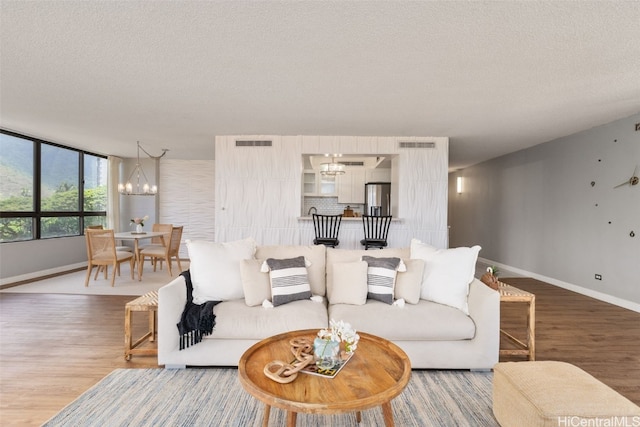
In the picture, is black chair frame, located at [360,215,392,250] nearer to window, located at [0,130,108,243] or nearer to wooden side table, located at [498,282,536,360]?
wooden side table, located at [498,282,536,360]

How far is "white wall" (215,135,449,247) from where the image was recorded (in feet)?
18.1

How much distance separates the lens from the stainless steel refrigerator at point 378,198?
768 centimetres

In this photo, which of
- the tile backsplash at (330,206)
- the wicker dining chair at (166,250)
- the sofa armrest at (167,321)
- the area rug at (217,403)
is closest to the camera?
the area rug at (217,403)

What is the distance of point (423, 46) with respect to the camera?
247 cm

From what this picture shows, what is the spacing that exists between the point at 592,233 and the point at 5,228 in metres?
9.23

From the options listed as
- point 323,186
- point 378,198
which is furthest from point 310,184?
point 378,198

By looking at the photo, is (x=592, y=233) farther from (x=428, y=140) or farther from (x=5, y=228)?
(x=5, y=228)

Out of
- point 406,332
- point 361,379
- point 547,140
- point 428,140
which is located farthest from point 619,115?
point 361,379

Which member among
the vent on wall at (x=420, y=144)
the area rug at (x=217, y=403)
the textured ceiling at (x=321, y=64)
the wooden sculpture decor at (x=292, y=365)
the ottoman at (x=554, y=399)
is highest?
the textured ceiling at (x=321, y=64)

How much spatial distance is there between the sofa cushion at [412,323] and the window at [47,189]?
5.99 metres

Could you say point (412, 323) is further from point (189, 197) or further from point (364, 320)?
point (189, 197)

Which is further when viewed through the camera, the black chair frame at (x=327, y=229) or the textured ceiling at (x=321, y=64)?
the black chair frame at (x=327, y=229)

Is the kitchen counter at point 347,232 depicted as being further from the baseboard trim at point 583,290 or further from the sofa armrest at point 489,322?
the sofa armrest at point 489,322

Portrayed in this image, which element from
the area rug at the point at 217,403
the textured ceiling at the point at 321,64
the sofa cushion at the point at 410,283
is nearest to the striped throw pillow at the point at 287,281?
the area rug at the point at 217,403
